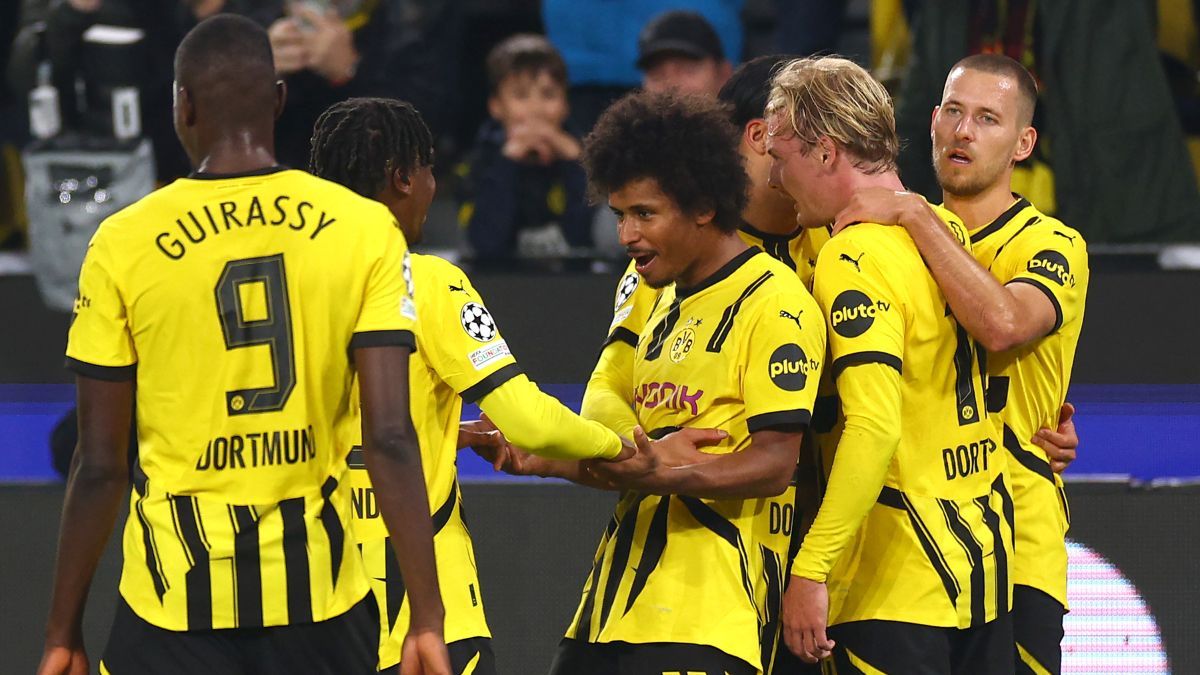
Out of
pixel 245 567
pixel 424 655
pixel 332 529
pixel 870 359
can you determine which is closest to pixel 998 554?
pixel 870 359

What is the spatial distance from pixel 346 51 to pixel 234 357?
4.00 meters

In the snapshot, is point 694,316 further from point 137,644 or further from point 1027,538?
point 137,644

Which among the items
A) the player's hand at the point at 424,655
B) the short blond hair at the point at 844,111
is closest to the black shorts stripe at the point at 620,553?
the player's hand at the point at 424,655

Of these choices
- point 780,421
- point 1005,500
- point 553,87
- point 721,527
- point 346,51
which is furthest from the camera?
point 346,51

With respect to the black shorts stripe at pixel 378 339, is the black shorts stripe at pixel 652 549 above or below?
below

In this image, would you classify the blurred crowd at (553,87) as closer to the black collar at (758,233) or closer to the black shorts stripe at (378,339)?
the black collar at (758,233)

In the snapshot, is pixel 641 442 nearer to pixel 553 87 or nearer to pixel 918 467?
pixel 918 467

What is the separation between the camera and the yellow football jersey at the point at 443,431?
3.43 m

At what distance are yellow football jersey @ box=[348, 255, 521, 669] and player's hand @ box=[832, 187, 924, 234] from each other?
0.77 metres

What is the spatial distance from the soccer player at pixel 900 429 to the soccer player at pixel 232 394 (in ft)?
3.15

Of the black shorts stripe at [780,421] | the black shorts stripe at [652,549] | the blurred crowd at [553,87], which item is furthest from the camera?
the blurred crowd at [553,87]

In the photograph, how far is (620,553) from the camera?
140 inches

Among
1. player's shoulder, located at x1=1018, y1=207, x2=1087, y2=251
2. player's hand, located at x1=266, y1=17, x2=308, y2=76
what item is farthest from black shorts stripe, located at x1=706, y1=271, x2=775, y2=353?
player's hand, located at x1=266, y1=17, x2=308, y2=76

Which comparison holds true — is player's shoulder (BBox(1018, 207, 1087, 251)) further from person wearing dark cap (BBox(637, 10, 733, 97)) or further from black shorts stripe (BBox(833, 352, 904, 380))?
person wearing dark cap (BBox(637, 10, 733, 97))
